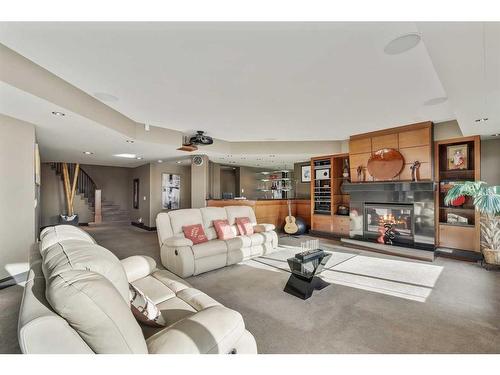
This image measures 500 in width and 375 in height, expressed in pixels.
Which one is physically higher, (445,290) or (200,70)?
(200,70)

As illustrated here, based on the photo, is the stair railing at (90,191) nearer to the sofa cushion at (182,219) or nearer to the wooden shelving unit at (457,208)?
the sofa cushion at (182,219)

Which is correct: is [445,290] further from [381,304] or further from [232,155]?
[232,155]

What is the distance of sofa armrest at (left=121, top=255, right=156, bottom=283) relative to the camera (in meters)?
2.19

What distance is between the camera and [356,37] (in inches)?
76.3

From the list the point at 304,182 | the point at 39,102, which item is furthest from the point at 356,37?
the point at 304,182

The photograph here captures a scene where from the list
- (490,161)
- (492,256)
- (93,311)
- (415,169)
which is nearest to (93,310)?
(93,311)

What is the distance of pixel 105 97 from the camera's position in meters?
3.20

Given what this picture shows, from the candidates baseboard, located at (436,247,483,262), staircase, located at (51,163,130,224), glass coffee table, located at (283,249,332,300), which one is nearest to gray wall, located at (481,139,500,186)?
baseboard, located at (436,247,483,262)

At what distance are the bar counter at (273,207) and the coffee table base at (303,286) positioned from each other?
3.39 meters

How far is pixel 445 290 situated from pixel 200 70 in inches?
159

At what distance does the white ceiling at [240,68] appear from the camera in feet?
6.12

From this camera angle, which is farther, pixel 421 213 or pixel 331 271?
pixel 421 213

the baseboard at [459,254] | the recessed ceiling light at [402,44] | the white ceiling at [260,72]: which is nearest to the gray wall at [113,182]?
the white ceiling at [260,72]

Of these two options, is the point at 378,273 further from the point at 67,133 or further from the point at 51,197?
the point at 51,197
